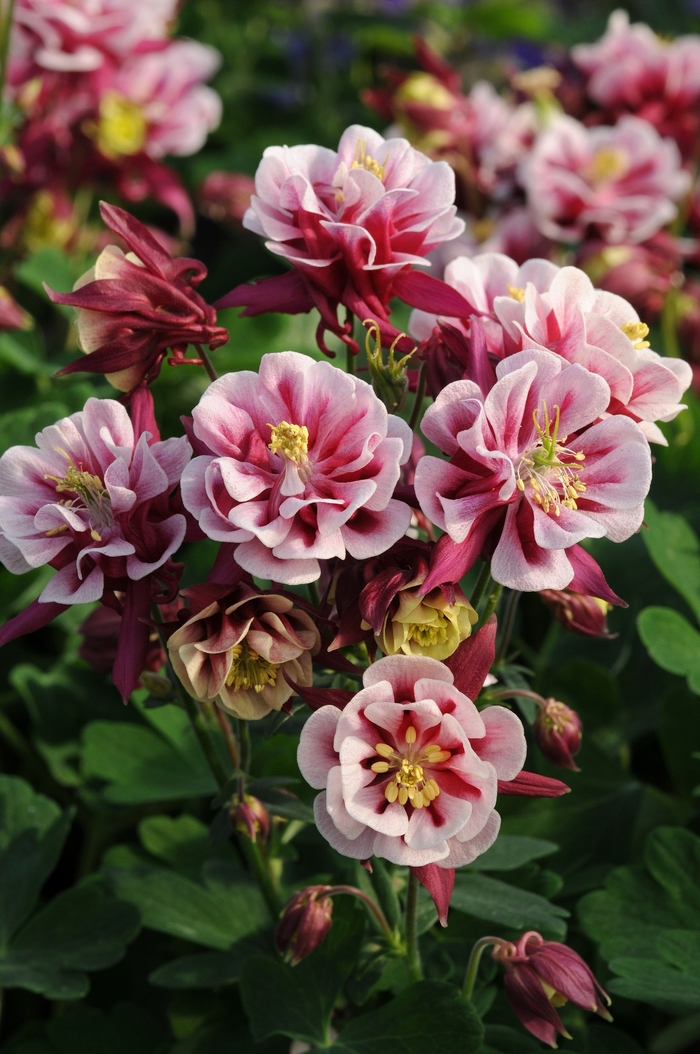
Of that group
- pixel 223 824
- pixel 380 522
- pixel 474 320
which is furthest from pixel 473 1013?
pixel 474 320

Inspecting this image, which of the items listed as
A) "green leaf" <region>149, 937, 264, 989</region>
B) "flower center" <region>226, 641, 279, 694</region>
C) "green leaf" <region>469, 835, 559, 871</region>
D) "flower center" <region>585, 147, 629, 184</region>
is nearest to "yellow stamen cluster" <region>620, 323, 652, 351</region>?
"flower center" <region>226, 641, 279, 694</region>

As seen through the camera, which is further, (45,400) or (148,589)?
(45,400)

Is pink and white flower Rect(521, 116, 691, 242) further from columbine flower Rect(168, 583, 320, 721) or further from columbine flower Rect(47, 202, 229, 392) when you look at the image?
columbine flower Rect(168, 583, 320, 721)

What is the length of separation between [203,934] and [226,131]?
2.77 meters

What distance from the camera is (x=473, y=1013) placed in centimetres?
105

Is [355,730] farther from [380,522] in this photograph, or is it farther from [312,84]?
[312,84]

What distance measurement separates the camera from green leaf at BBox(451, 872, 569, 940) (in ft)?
3.67

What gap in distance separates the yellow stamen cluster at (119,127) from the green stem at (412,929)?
71.7 inches

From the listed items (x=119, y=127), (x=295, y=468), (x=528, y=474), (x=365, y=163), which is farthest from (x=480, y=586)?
(x=119, y=127)

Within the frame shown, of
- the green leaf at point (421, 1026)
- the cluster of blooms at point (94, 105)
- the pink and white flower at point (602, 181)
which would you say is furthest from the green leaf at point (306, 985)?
the cluster of blooms at point (94, 105)

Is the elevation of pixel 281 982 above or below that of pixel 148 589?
below

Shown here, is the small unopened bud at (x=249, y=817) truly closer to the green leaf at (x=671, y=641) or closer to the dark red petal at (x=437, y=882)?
the dark red petal at (x=437, y=882)

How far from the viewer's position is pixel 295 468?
871mm

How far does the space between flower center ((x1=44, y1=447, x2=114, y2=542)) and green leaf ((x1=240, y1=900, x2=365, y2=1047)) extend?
0.53m
